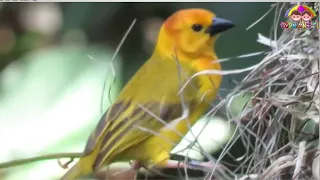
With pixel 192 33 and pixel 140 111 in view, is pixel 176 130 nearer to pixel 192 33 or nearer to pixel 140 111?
pixel 140 111

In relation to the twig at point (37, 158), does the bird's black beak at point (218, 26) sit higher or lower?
higher

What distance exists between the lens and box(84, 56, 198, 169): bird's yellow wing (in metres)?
1.33

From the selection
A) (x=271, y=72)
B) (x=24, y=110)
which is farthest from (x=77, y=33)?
(x=271, y=72)

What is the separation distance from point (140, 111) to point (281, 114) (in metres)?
0.34

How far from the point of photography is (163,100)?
1350 mm

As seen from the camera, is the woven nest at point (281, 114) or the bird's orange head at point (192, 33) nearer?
the woven nest at point (281, 114)

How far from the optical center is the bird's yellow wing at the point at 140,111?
4.36 feet

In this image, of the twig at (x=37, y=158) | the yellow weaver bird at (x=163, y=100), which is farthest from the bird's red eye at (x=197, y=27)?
the twig at (x=37, y=158)

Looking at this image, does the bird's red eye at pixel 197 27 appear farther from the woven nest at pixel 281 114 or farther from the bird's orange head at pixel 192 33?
the woven nest at pixel 281 114

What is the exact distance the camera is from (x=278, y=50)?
4.29ft

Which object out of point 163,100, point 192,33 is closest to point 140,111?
point 163,100

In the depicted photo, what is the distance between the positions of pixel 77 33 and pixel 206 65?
0.34 metres

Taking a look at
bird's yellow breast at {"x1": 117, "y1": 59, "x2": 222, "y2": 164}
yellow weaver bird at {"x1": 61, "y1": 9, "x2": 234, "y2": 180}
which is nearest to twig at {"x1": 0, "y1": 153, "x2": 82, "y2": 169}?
yellow weaver bird at {"x1": 61, "y1": 9, "x2": 234, "y2": 180}

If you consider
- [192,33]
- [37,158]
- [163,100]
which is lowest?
[37,158]
